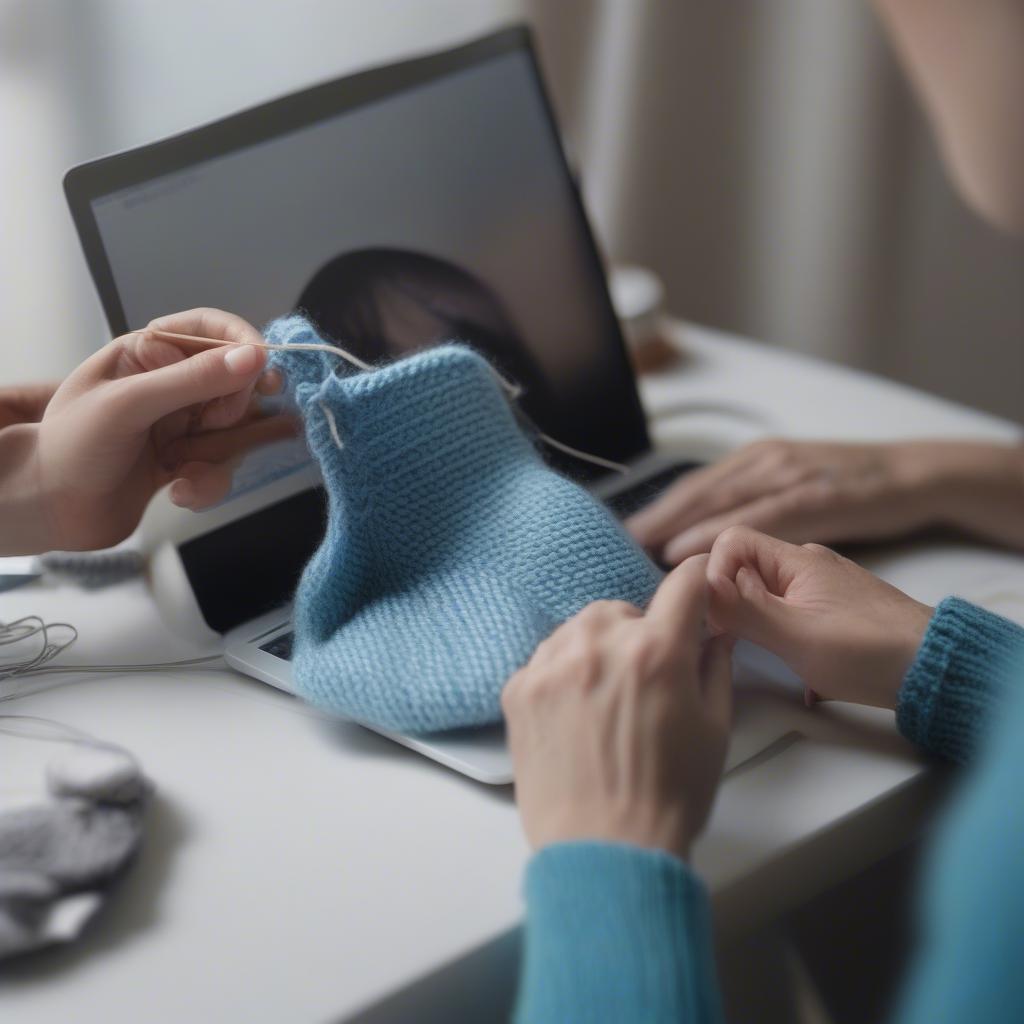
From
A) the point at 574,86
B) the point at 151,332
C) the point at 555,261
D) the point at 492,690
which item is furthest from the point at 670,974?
the point at 574,86

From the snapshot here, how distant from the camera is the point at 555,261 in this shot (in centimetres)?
72

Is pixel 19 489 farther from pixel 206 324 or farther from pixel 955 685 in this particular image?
pixel 955 685

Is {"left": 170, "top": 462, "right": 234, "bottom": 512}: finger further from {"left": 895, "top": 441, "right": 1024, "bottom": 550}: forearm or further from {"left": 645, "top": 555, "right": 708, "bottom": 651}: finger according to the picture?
{"left": 895, "top": 441, "right": 1024, "bottom": 550}: forearm

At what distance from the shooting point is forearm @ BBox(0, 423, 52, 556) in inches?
22.0

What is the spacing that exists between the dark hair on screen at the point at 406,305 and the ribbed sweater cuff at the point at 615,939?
0.94ft

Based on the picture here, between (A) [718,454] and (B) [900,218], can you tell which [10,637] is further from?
(B) [900,218]

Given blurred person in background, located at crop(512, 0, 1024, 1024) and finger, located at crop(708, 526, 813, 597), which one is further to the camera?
finger, located at crop(708, 526, 813, 597)

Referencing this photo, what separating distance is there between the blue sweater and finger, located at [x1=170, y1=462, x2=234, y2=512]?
27 cm

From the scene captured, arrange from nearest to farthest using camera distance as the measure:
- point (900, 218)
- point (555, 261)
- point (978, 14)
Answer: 1. point (978, 14)
2. point (555, 261)
3. point (900, 218)

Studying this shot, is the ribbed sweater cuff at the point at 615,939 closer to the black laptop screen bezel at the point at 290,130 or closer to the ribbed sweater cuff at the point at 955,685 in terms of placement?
the ribbed sweater cuff at the point at 955,685

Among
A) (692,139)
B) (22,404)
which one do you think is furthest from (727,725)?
(692,139)

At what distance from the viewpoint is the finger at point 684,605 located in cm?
45

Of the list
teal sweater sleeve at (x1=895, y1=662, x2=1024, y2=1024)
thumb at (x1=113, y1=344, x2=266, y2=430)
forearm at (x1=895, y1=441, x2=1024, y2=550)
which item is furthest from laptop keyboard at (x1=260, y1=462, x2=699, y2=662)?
teal sweater sleeve at (x1=895, y1=662, x2=1024, y2=1024)

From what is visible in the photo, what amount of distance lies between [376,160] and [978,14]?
12.2 inches
